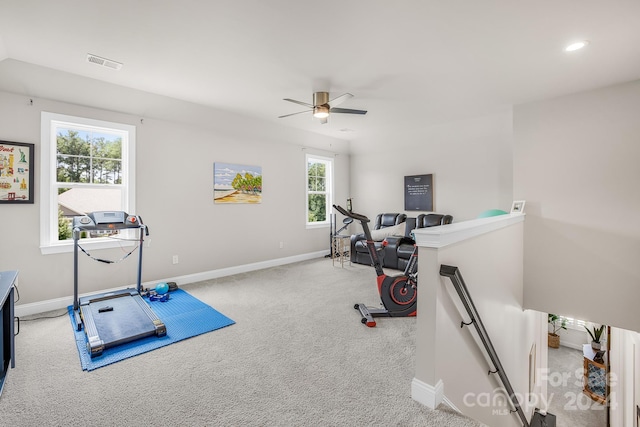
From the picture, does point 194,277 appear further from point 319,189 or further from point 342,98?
point 342,98

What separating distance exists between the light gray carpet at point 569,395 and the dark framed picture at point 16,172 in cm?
820

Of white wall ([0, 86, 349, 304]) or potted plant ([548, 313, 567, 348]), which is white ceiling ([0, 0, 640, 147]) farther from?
potted plant ([548, 313, 567, 348])

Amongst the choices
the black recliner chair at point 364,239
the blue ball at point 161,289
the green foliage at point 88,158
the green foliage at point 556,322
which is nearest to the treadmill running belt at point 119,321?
the blue ball at point 161,289

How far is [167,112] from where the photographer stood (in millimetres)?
4109

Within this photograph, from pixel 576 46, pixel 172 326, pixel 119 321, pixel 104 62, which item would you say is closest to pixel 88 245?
pixel 119 321

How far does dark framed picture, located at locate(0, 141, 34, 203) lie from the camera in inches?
121

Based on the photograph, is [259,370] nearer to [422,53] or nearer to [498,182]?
[422,53]

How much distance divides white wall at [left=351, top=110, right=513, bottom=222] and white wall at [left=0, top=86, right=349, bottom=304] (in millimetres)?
1543

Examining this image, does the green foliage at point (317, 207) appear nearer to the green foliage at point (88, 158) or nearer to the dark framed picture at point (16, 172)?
the green foliage at point (88, 158)

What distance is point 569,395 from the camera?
5.34 metres

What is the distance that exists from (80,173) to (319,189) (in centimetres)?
431

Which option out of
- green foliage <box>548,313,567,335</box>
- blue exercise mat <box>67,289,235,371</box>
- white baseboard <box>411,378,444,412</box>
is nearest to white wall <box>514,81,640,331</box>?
green foliage <box>548,313,567,335</box>

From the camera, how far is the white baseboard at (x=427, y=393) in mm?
1802

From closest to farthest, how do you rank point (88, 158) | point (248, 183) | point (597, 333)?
point (88, 158) → point (248, 183) → point (597, 333)
